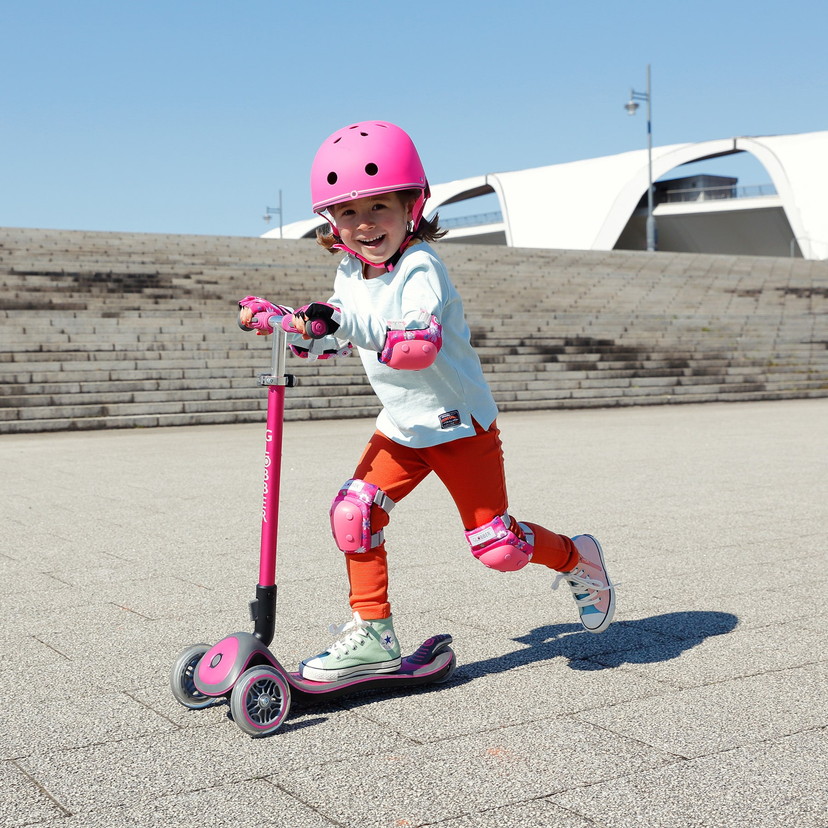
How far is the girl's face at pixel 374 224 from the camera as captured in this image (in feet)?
9.67

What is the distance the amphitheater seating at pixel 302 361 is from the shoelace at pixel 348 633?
31.5 feet

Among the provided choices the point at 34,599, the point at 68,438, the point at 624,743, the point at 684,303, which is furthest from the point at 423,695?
the point at 684,303

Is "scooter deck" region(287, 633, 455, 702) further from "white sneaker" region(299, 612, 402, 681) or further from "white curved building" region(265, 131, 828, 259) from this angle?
"white curved building" region(265, 131, 828, 259)

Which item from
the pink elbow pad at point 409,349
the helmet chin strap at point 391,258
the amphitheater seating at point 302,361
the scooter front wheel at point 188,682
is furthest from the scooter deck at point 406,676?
the amphitheater seating at point 302,361

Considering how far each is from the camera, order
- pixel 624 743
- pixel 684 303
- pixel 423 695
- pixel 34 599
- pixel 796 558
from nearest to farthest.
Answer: pixel 624 743, pixel 423 695, pixel 34 599, pixel 796 558, pixel 684 303

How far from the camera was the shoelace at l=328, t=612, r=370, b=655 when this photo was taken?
3000 mm

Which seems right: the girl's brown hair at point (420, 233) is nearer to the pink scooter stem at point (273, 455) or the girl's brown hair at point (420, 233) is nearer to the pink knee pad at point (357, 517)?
the pink scooter stem at point (273, 455)

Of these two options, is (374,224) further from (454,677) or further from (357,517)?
(454,677)

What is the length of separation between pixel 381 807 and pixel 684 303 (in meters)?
19.2


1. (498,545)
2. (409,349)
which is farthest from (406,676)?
(409,349)

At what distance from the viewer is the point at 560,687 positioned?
304 cm

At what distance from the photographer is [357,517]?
9.80 ft

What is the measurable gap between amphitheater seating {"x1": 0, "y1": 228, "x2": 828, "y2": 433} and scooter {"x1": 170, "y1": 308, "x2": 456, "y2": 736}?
9637mm

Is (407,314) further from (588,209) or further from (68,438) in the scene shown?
(588,209)
